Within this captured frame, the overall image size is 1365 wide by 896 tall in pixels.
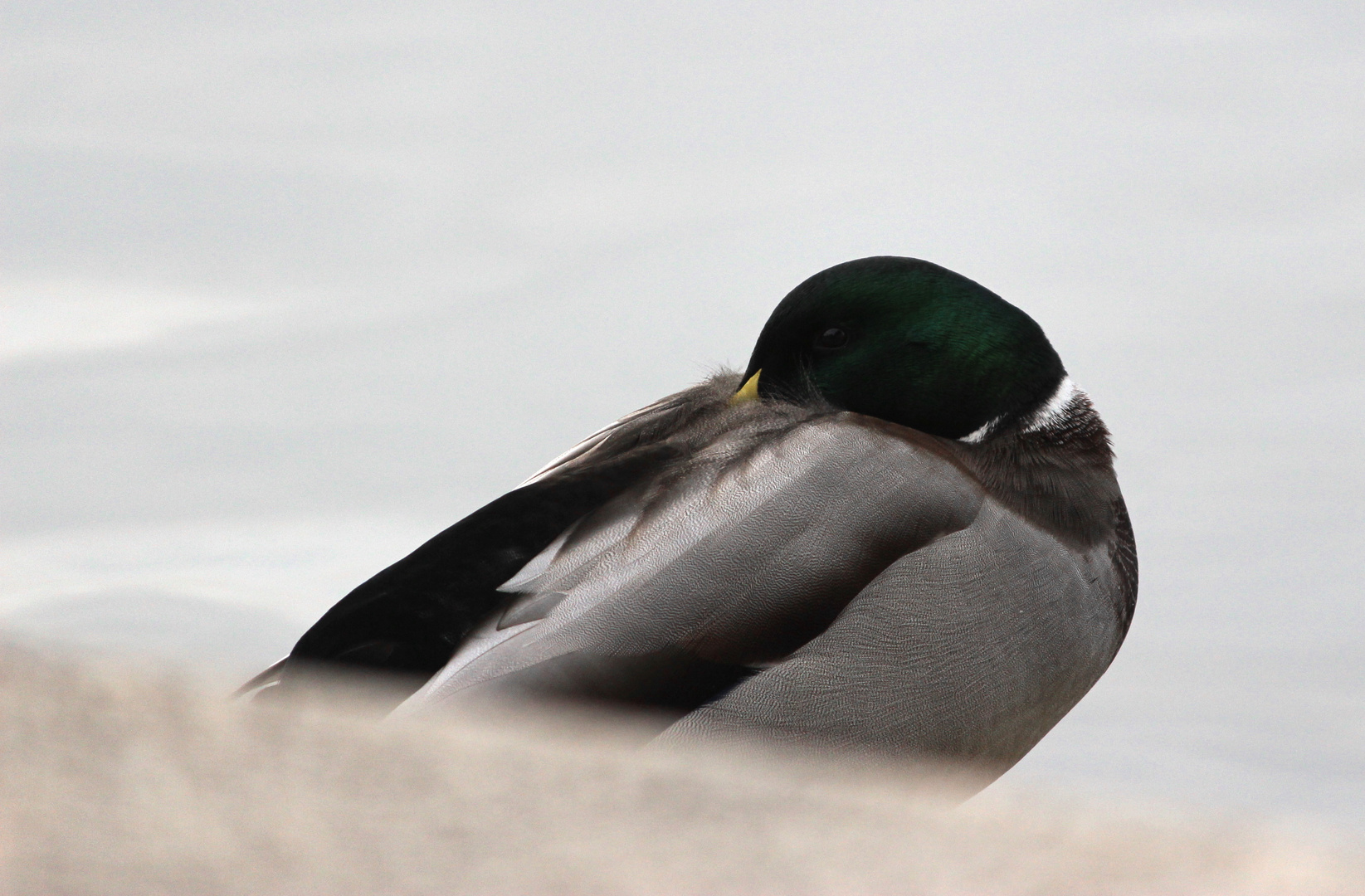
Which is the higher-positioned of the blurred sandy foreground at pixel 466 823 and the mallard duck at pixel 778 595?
the blurred sandy foreground at pixel 466 823

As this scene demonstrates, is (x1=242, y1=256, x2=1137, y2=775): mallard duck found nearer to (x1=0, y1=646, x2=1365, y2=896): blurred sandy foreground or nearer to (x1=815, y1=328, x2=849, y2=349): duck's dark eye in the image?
(x1=815, y1=328, x2=849, y2=349): duck's dark eye

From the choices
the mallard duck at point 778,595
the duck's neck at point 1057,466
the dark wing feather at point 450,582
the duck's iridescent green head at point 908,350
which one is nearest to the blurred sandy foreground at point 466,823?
the mallard duck at point 778,595

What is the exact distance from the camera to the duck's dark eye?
4688 mm

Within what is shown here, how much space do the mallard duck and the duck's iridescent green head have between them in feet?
0.75

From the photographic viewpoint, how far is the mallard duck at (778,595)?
149 inches

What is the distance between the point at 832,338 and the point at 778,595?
1.16 metres

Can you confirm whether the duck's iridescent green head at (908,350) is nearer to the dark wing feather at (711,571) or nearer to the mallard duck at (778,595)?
the mallard duck at (778,595)

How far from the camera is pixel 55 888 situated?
834 mm

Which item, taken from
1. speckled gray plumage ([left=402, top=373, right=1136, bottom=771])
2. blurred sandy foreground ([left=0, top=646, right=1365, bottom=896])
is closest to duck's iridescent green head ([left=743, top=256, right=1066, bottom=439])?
speckled gray plumage ([left=402, top=373, right=1136, bottom=771])

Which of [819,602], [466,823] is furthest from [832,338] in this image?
[466,823]

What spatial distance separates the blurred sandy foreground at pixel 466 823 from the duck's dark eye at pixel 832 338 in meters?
3.72

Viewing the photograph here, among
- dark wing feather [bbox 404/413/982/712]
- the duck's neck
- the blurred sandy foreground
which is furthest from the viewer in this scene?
the duck's neck

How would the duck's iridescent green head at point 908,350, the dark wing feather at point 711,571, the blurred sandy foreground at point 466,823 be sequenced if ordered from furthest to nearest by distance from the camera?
the duck's iridescent green head at point 908,350, the dark wing feather at point 711,571, the blurred sandy foreground at point 466,823

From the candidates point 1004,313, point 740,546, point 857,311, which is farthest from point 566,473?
point 1004,313
